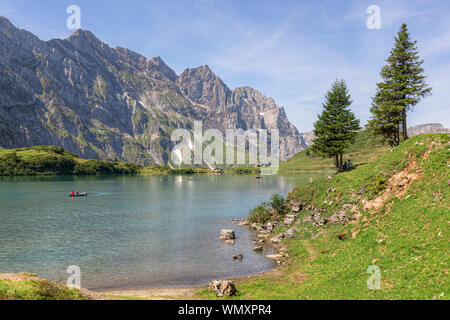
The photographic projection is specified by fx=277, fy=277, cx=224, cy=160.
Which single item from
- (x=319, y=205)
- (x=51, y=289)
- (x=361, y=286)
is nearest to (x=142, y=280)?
(x=51, y=289)

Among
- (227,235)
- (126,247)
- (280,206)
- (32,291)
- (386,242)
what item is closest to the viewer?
(32,291)

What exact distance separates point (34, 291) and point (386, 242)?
33.0m

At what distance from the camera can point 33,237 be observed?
61062 mm

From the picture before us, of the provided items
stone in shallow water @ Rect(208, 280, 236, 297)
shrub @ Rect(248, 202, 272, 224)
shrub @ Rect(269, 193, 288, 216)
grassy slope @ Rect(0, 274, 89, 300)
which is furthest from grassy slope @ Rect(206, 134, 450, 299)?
grassy slope @ Rect(0, 274, 89, 300)

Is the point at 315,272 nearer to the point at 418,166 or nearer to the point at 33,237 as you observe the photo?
the point at 418,166

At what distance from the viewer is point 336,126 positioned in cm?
7019

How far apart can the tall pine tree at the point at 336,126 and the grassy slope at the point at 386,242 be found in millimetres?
20004

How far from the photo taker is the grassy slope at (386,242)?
2314 centimetres

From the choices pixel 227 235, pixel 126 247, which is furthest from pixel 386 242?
pixel 126 247

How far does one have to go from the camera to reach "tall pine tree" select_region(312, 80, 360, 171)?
70125mm

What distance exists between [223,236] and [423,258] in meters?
39.0

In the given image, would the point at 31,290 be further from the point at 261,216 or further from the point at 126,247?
the point at 261,216

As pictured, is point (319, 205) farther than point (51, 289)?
Yes

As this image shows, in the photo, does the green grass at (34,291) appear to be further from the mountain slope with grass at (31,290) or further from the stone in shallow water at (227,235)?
the stone in shallow water at (227,235)
